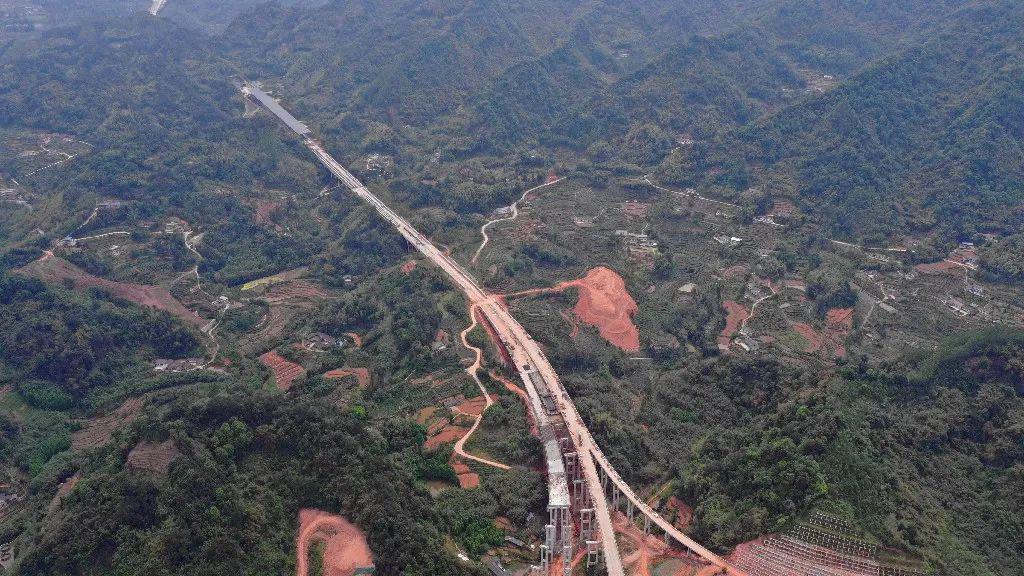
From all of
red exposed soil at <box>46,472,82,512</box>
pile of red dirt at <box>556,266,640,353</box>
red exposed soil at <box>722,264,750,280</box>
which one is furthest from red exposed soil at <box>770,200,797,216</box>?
red exposed soil at <box>46,472,82,512</box>

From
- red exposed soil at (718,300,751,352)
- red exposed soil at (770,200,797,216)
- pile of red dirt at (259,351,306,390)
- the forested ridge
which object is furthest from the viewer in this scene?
red exposed soil at (770,200,797,216)

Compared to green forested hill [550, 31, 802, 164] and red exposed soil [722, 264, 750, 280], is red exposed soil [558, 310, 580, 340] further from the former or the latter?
green forested hill [550, 31, 802, 164]

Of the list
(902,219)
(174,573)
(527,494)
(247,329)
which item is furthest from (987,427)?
(247,329)

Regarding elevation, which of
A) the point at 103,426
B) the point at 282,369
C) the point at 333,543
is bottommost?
the point at 103,426

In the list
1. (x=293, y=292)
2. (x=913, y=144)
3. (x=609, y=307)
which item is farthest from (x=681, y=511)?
(x=913, y=144)

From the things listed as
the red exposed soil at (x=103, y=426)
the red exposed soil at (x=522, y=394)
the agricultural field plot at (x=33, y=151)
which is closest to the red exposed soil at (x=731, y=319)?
the red exposed soil at (x=522, y=394)

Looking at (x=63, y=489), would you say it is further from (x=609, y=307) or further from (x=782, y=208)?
(x=782, y=208)

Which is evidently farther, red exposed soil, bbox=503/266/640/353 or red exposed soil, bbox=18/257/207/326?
red exposed soil, bbox=18/257/207/326
